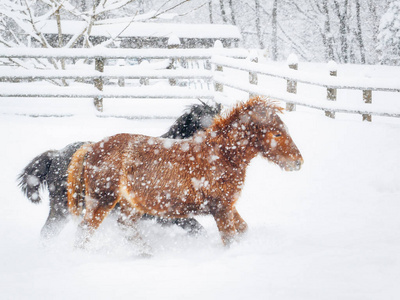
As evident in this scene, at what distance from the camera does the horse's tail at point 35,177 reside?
3.21 meters

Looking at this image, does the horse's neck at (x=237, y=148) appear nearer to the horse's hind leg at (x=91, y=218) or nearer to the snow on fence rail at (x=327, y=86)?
the horse's hind leg at (x=91, y=218)

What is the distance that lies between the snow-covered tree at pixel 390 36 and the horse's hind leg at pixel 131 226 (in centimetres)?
2025

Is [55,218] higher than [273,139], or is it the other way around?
[273,139]

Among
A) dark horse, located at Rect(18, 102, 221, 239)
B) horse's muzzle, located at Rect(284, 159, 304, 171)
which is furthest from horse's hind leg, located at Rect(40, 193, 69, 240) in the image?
horse's muzzle, located at Rect(284, 159, 304, 171)

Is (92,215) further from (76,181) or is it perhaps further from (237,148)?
(237,148)

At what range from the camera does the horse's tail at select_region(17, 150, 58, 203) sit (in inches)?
126

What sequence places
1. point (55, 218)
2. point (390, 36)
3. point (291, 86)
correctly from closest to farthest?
point (55, 218)
point (291, 86)
point (390, 36)

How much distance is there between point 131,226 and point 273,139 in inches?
51.0

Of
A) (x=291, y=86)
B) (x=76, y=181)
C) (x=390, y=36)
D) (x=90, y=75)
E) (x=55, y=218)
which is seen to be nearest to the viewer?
(x=76, y=181)

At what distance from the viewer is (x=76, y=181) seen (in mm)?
3029

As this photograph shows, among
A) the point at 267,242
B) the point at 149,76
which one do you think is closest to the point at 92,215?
the point at 267,242

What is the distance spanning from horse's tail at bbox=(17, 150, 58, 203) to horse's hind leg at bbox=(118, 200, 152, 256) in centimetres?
70

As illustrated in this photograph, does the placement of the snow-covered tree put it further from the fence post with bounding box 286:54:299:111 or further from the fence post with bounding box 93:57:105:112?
the fence post with bounding box 93:57:105:112

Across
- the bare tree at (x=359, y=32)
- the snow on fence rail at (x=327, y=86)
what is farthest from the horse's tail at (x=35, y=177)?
the bare tree at (x=359, y=32)
